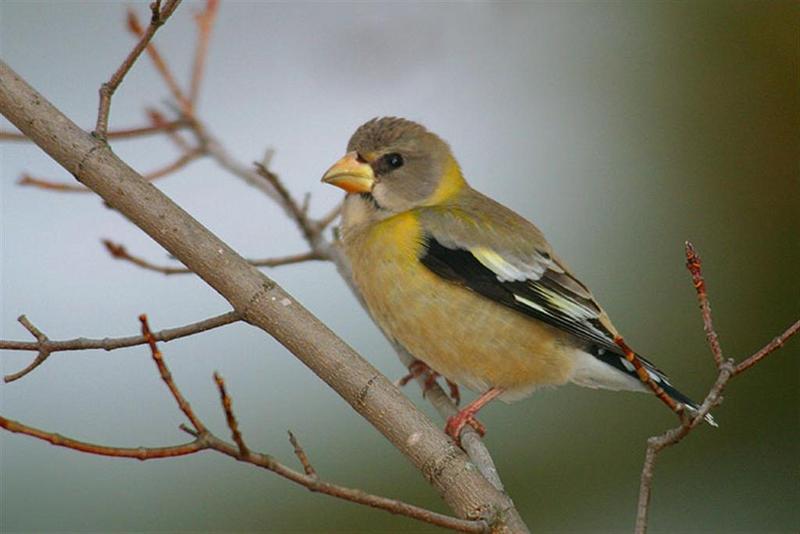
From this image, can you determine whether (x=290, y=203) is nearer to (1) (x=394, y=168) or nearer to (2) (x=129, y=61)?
(1) (x=394, y=168)

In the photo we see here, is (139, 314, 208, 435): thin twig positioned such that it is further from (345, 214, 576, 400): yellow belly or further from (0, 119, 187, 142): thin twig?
(345, 214, 576, 400): yellow belly

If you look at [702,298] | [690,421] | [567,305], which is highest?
[567,305]

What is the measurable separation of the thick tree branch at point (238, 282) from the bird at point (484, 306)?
686 millimetres

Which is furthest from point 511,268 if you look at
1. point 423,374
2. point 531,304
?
point 423,374

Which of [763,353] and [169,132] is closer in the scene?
[763,353]

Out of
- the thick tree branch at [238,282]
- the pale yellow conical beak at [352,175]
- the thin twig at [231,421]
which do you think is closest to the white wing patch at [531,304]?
the pale yellow conical beak at [352,175]

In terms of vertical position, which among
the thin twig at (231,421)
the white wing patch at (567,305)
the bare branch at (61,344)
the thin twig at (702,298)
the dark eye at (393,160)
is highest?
the dark eye at (393,160)

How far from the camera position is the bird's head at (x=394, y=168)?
4074 mm

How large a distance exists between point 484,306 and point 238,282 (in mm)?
1110

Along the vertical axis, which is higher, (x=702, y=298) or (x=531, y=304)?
(x=531, y=304)

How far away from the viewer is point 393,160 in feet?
13.7

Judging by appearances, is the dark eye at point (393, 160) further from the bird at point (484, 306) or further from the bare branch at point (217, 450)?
the bare branch at point (217, 450)

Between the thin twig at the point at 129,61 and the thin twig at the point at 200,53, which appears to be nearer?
the thin twig at the point at 129,61

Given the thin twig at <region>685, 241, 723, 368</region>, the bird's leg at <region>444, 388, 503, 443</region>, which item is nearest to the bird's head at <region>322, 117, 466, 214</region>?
the bird's leg at <region>444, 388, 503, 443</region>
